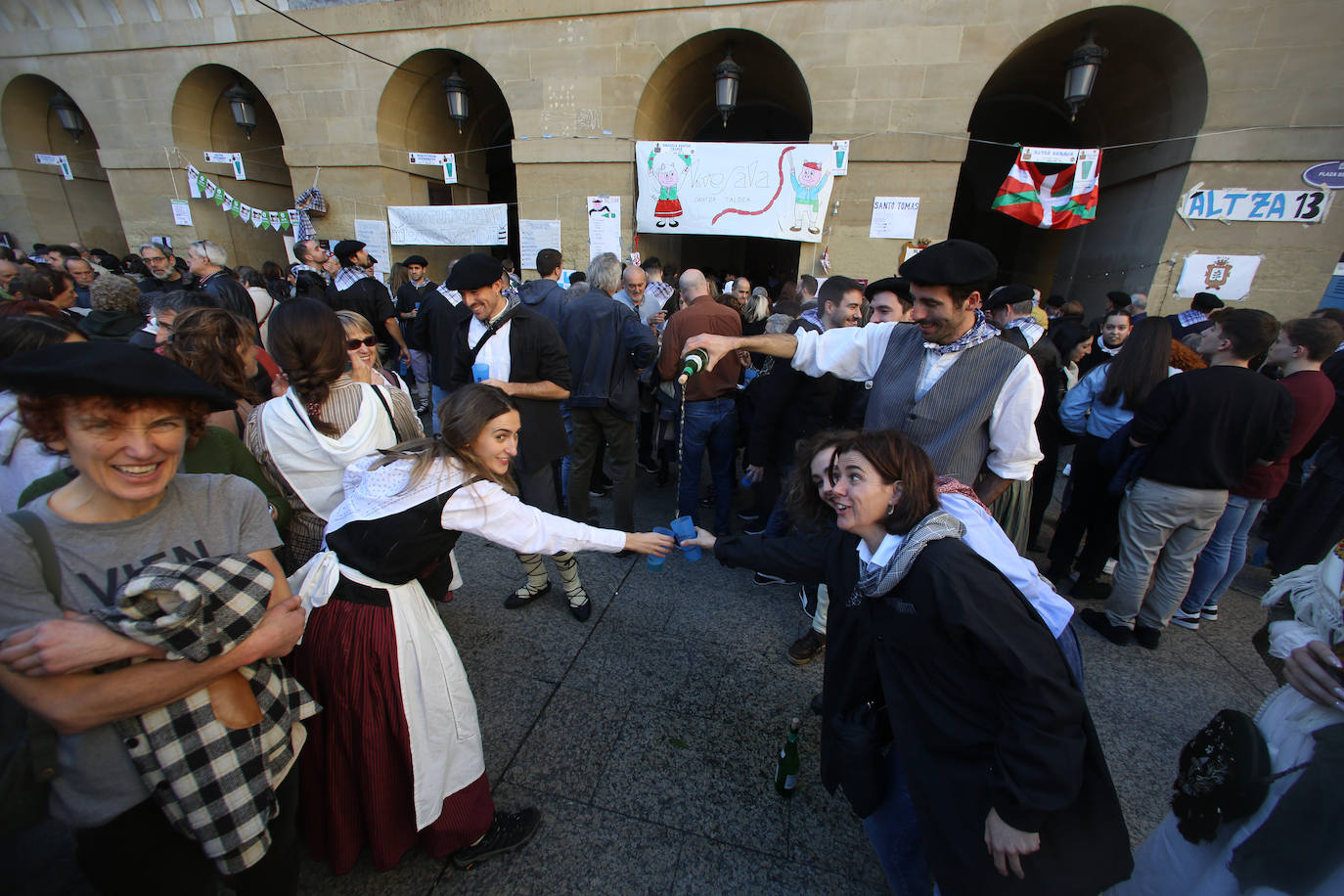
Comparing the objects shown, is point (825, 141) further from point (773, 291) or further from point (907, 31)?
point (773, 291)

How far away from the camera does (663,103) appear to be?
909 cm

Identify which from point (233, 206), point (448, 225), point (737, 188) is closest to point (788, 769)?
point (737, 188)

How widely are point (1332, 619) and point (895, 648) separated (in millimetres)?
956

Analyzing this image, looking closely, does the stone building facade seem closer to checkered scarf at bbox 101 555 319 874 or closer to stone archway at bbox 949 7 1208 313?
Answer: stone archway at bbox 949 7 1208 313

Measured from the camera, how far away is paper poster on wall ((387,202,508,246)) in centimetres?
935

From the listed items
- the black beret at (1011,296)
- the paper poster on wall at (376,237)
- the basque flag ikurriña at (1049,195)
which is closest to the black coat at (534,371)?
the black beret at (1011,296)

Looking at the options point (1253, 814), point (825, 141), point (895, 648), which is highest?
point (825, 141)

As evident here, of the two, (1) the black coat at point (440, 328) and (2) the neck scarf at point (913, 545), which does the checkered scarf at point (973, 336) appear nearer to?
(2) the neck scarf at point (913, 545)

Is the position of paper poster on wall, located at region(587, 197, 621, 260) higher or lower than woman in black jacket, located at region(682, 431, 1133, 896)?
higher

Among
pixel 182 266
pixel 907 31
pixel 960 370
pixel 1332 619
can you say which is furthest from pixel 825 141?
pixel 182 266

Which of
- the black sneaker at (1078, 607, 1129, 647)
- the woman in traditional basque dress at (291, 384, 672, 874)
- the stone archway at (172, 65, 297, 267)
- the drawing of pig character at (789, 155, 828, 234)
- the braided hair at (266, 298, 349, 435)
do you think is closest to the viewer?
the woman in traditional basque dress at (291, 384, 672, 874)

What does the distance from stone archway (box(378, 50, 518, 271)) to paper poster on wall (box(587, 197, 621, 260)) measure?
134cm

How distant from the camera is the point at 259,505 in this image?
146 centimetres

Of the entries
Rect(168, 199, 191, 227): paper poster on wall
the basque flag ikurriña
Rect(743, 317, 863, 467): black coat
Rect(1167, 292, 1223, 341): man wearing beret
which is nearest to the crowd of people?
Rect(743, 317, 863, 467): black coat
